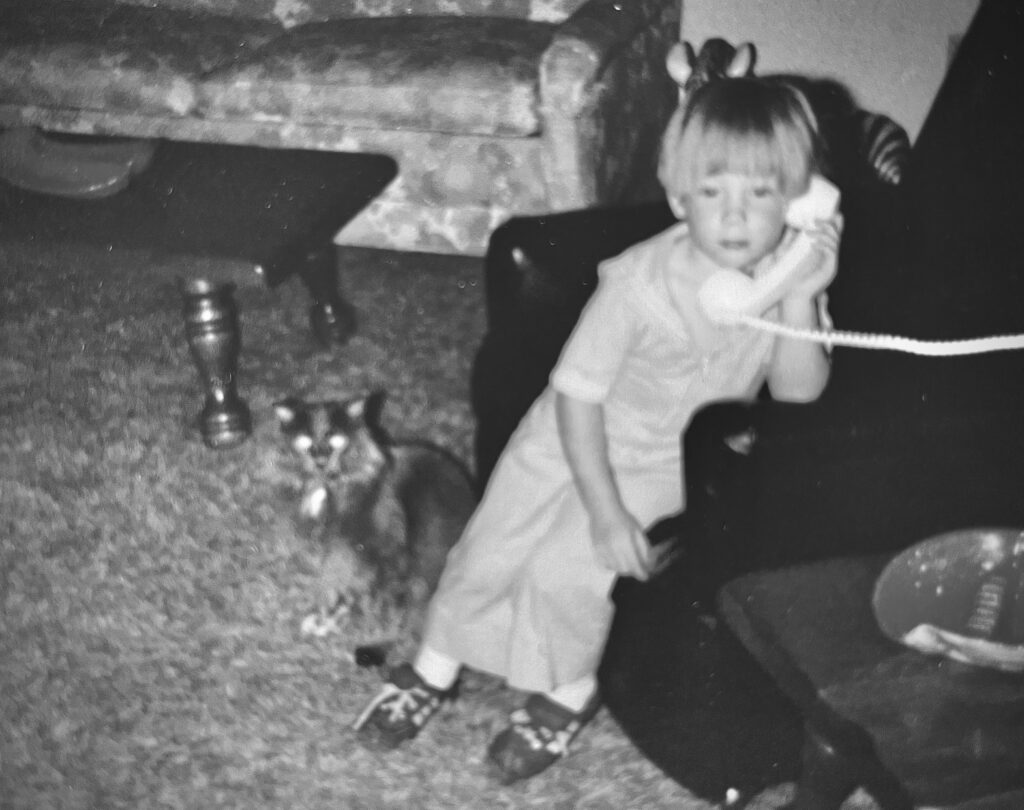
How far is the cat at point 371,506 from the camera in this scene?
1833mm

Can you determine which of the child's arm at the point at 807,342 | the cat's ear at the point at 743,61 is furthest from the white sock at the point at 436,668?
the cat's ear at the point at 743,61

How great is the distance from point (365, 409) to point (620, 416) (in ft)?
2.56

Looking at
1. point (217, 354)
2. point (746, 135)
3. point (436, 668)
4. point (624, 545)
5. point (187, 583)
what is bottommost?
point (187, 583)

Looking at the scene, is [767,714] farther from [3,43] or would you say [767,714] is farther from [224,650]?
[3,43]

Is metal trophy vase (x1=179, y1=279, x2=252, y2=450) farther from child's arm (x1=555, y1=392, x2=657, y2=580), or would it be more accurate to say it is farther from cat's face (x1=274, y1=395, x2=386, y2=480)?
child's arm (x1=555, y1=392, x2=657, y2=580)

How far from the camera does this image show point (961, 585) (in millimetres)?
1135

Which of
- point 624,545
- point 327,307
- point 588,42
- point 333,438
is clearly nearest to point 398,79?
point 588,42

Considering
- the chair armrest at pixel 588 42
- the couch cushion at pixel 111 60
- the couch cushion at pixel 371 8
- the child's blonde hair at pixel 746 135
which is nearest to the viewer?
the child's blonde hair at pixel 746 135

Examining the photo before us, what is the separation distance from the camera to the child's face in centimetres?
117

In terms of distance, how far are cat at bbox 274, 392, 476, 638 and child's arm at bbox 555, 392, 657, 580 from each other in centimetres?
54

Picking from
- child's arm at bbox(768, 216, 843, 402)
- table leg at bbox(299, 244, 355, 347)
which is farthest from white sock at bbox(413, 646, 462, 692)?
table leg at bbox(299, 244, 355, 347)

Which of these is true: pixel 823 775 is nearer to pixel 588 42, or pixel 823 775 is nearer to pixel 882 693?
pixel 882 693

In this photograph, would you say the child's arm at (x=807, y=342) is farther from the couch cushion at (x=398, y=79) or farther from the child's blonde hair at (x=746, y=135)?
the couch cushion at (x=398, y=79)

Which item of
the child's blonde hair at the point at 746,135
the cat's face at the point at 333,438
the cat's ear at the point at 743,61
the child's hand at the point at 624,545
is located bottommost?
the cat's face at the point at 333,438
